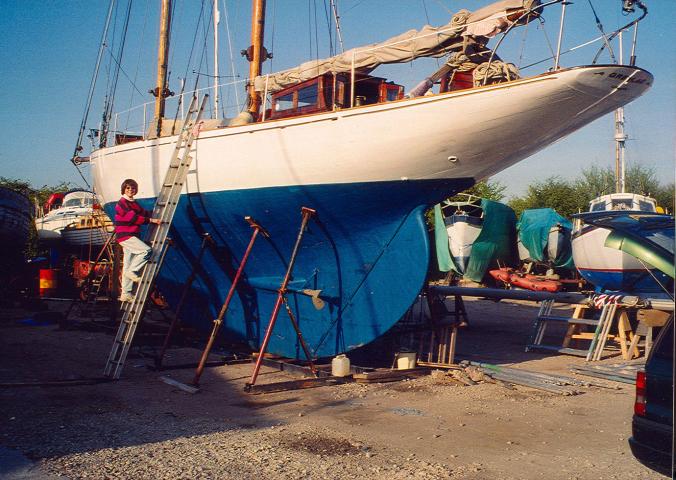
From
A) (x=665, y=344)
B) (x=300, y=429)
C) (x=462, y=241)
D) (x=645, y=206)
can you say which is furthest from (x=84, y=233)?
(x=665, y=344)

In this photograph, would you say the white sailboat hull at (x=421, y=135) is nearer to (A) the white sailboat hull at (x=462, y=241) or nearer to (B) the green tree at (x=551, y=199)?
(A) the white sailboat hull at (x=462, y=241)

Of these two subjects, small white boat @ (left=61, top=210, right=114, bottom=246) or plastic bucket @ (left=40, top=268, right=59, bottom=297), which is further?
small white boat @ (left=61, top=210, right=114, bottom=246)

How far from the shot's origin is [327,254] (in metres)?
9.61

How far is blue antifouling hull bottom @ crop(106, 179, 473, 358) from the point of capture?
29.6 ft

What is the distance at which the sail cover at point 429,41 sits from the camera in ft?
27.7

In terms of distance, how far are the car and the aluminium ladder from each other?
651 centimetres

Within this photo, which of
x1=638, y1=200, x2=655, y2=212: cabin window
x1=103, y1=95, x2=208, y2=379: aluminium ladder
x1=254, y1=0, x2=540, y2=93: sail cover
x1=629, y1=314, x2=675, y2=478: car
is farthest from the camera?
x1=638, y1=200, x2=655, y2=212: cabin window

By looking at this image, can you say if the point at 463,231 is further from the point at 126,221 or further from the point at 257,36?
the point at 126,221

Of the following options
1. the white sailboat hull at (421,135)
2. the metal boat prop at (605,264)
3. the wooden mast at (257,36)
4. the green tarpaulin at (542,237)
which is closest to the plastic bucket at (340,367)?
the white sailboat hull at (421,135)

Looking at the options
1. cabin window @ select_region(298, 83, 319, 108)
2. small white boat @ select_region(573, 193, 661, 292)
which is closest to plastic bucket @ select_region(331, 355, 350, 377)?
cabin window @ select_region(298, 83, 319, 108)

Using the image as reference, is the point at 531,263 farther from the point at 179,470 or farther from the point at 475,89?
the point at 179,470

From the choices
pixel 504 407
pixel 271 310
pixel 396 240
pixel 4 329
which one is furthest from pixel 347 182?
pixel 4 329

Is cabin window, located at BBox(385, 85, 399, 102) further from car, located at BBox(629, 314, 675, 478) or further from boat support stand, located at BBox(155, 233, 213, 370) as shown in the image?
car, located at BBox(629, 314, 675, 478)

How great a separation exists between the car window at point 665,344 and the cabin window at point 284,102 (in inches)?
300
